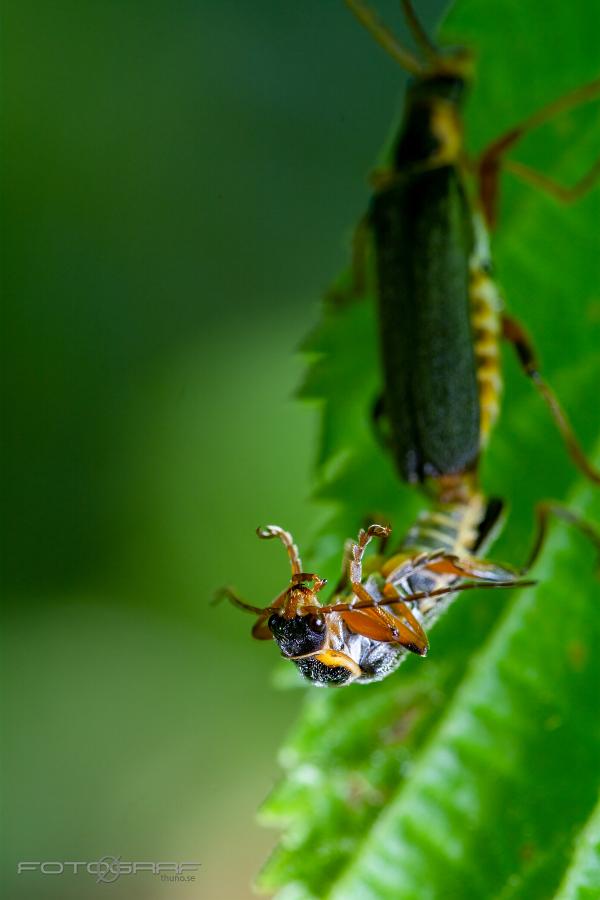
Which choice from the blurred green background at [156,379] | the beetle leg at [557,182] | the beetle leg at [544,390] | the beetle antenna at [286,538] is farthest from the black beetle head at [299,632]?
the blurred green background at [156,379]

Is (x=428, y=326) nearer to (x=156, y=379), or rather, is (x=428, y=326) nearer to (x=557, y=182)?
(x=557, y=182)

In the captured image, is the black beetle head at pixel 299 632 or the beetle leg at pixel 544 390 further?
the beetle leg at pixel 544 390

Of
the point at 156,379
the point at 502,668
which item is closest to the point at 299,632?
the point at 502,668

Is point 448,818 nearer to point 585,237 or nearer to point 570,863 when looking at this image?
point 570,863

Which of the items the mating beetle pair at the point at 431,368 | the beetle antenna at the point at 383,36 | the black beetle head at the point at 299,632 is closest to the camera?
the black beetle head at the point at 299,632

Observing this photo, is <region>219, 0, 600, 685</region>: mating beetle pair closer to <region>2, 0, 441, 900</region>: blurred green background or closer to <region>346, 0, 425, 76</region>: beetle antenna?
Result: <region>346, 0, 425, 76</region>: beetle antenna

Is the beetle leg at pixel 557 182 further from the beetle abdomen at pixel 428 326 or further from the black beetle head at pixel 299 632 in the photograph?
the black beetle head at pixel 299 632
